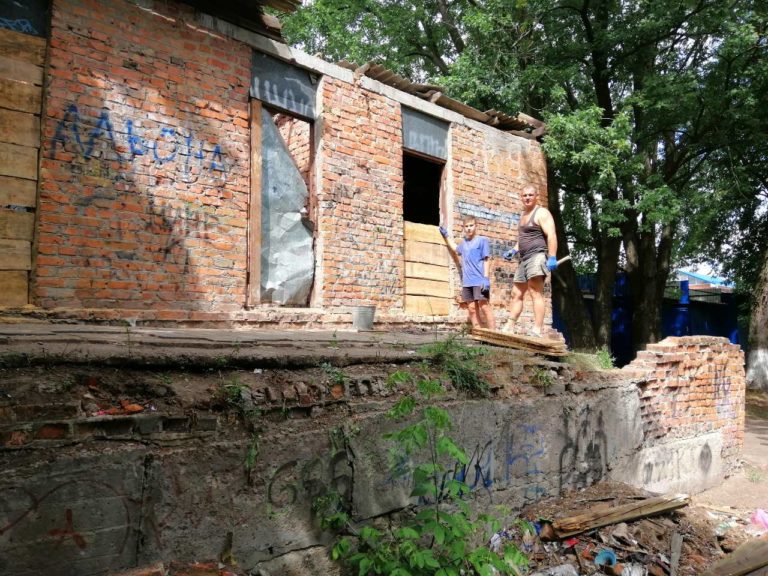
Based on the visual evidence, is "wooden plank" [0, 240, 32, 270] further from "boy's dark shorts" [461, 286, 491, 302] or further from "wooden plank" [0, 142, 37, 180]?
"boy's dark shorts" [461, 286, 491, 302]

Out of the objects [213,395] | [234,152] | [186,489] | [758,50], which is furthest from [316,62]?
[758,50]

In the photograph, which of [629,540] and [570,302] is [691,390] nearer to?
[629,540]

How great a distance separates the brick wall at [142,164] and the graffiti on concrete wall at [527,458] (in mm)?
3010

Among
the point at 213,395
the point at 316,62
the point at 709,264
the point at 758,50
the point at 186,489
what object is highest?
the point at 758,50

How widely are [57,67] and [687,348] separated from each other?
7011mm

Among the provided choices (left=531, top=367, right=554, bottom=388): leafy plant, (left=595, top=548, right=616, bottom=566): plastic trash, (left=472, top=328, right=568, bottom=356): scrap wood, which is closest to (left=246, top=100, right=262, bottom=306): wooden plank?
(left=472, top=328, right=568, bottom=356): scrap wood

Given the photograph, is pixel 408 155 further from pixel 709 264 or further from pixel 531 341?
pixel 709 264

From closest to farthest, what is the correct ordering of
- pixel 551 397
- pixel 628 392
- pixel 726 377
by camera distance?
1. pixel 551 397
2. pixel 628 392
3. pixel 726 377

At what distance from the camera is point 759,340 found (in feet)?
41.2

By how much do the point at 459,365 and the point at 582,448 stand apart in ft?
5.39

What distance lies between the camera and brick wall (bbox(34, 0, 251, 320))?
4.67 meters

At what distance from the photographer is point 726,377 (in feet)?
23.4

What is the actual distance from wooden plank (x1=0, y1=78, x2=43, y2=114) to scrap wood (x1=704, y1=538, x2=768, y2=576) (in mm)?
6200

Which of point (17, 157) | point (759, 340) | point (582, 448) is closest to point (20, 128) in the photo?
point (17, 157)
